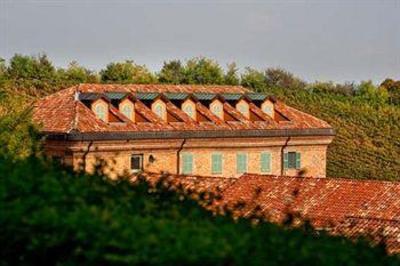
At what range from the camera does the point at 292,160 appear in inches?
2029

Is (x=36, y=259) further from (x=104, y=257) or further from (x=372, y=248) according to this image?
(x=372, y=248)

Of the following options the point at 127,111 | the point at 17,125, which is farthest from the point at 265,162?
the point at 17,125

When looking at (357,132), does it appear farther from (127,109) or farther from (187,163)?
(127,109)

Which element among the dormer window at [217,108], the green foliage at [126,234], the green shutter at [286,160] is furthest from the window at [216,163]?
the green foliage at [126,234]

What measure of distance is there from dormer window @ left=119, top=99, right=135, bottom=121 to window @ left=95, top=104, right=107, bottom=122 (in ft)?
3.40

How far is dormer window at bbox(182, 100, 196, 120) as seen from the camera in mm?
50250

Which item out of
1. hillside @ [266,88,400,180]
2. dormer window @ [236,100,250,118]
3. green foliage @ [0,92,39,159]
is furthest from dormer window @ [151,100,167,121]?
hillside @ [266,88,400,180]

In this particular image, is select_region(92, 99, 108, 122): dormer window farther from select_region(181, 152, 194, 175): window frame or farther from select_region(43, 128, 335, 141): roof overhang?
select_region(181, 152, 194, 175): window frame

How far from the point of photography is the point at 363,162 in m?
59.6

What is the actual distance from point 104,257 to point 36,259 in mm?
962

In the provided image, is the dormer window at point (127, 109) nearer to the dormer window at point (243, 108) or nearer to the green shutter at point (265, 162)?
the green shutter at point (265, 162)

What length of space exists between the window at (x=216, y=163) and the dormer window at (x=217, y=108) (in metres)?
2.98

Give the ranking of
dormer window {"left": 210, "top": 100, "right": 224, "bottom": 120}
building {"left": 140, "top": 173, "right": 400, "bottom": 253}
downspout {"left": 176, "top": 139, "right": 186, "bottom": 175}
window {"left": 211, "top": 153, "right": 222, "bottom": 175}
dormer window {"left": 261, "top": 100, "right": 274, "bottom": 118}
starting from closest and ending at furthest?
building {"left": 140, "top": 173, "right": 400, "bottom": 253} < downspout {"left": 176, "top": 139, "right": 186, "bottom": 175} < window {"left": 211, "top": 153, "right": 222, "bottom": 175} < dormer window {"left": 210, "top": 100, "right": 224, "bottom": 120} < dormer window {"left": 261, "top": 100, "right": 274, "bottom": 118}

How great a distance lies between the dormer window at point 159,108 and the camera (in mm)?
48906
